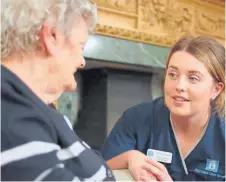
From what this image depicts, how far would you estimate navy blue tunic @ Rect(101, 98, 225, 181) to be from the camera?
4.01 feet

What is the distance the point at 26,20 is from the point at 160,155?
684 mm

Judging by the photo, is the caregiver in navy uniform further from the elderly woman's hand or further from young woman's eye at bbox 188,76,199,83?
the elderly woman's hand

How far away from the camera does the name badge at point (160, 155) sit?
4.00 ft

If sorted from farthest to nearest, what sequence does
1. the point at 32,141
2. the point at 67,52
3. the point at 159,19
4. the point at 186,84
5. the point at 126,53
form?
the point at 159,19 < the point at 126,53 < the point at 186,84 < the point at 67,52 < the point at 32,141

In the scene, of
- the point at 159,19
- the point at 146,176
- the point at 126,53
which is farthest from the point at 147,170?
the point at 159,19

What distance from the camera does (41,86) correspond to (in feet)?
2.30

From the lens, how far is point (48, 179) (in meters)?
0.61

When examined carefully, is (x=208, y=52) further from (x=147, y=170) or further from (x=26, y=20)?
(x=26, y=20)

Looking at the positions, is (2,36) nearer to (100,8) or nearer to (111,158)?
(111,158)

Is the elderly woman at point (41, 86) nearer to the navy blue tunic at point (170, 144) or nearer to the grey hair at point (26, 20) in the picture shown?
the grey hair at point (26, 20)

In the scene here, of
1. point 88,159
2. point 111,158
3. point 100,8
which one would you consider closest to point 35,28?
point 88,159

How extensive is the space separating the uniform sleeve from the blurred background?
2.05 ft

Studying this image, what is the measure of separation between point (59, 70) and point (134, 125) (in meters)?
0.58

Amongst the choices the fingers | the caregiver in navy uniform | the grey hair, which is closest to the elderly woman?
the grey hair
